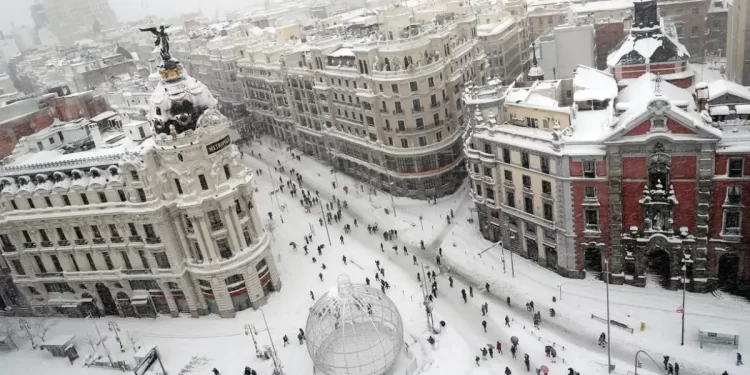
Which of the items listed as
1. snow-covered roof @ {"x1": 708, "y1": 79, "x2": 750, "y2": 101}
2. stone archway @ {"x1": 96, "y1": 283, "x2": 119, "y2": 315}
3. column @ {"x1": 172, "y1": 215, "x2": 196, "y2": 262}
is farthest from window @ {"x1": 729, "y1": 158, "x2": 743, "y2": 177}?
stone archway @ {"x1": 96, "y1": 283, "x2": 119, "y2": 315}

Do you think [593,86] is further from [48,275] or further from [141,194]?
[48,275]

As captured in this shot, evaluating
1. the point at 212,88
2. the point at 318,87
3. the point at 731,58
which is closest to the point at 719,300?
the point at 731,58

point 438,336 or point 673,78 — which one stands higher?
point 673,78

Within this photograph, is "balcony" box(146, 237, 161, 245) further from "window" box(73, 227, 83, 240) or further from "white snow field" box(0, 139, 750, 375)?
"white snow field" box(0, 139, 750, 375)

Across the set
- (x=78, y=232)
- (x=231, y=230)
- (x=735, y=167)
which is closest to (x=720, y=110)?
(x=735, y=167)

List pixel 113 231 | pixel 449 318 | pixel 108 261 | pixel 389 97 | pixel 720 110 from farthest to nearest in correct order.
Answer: pixel 389 97, pixel 108 261, pixel 113 231, pixel 449 318, pixel 720 110

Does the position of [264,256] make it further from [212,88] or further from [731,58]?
[212,88]
